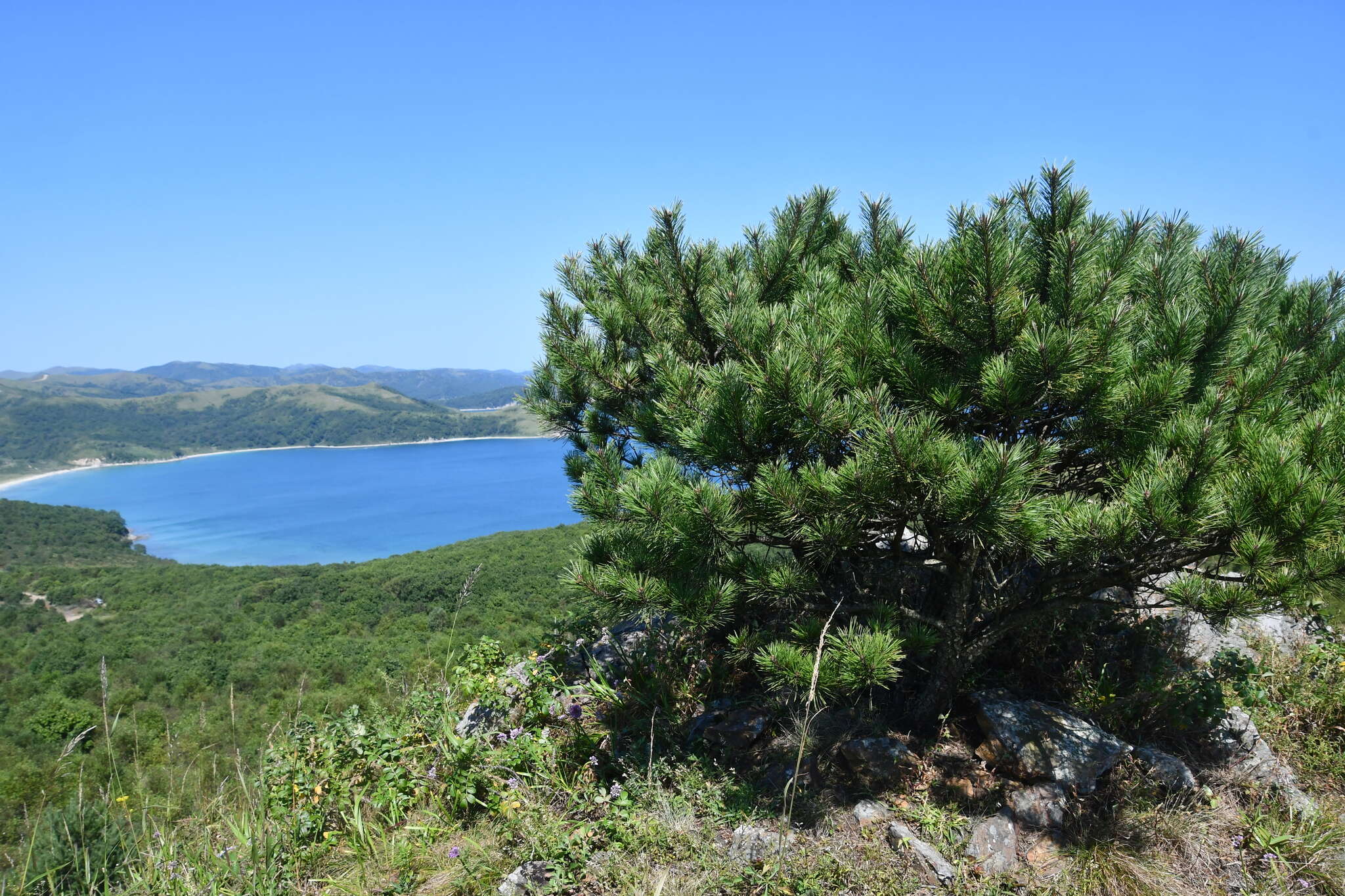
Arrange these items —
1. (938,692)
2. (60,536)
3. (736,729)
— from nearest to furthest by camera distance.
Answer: (938,692) < (736,729) < (60,536)

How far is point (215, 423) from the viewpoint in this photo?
564 feet

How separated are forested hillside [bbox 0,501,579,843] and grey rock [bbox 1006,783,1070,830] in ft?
21.9

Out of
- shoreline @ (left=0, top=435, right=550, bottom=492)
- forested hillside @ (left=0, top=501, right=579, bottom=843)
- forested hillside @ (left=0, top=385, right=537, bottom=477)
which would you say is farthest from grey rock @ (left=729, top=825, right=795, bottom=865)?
forested hillside @ (left=0, top=385, right=537, bottom=477)

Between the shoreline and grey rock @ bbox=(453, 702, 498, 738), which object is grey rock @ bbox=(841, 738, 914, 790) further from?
the shoreline

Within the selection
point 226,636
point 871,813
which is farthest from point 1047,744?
point 226,636

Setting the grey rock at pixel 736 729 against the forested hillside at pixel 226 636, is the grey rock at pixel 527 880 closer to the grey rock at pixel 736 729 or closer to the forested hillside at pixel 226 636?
the grey rock at pixel 736 729

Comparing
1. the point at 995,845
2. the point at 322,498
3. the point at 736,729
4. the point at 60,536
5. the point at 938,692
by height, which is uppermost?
the point at 938,692

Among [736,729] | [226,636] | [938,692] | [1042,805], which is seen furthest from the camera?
[226,636]

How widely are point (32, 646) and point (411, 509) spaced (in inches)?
2321

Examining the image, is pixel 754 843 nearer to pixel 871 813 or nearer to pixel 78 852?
pixel 871 813

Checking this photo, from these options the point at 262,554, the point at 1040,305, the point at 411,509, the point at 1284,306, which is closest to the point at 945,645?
the point at 1040,305

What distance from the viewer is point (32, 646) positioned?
34.5 meters

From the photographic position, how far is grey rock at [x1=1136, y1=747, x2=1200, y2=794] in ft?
10.7

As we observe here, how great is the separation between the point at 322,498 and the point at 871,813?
114843mm
